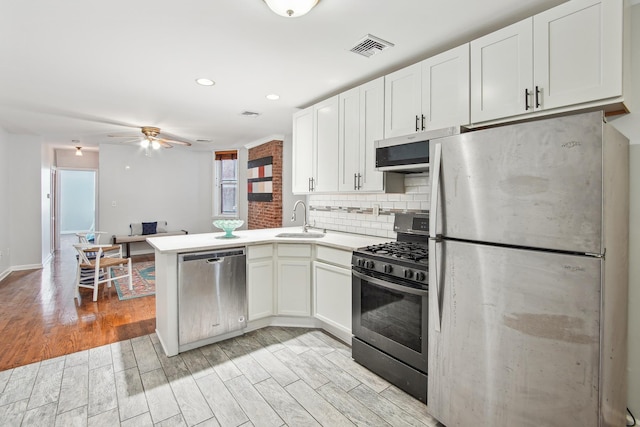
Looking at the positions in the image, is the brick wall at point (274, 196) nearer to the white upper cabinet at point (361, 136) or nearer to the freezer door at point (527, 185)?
the white upper cabinet at point (361, 136)

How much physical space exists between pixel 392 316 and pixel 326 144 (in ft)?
6.29

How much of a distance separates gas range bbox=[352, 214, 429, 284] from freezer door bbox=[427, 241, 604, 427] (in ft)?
0.80

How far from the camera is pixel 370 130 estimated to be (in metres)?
2.88

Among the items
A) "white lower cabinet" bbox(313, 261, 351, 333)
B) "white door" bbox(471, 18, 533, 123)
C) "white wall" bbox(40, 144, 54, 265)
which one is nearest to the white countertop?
"white lower cabinet" bbox(313, 261, 351, 333)

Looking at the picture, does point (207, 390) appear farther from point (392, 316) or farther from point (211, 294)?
point (392, 316)

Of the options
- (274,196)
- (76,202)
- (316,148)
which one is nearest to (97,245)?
(274,196)

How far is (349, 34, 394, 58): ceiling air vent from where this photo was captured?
228 centimetres

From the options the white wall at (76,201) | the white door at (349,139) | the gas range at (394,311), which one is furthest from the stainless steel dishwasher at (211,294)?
the white wall at (76,201)

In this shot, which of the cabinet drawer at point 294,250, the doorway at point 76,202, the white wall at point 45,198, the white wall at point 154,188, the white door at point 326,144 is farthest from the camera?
the doorway at point 76,202

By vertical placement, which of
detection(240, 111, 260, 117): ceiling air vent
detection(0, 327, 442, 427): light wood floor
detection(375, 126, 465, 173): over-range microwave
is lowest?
detection(0, 327, 442, 427): light wood floor

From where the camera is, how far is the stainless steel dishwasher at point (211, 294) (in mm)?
2689

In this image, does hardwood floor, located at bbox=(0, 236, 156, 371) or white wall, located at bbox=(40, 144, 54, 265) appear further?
white wall, located at bbox=(40, 144, 54, 265)

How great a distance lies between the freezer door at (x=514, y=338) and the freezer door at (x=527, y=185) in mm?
82

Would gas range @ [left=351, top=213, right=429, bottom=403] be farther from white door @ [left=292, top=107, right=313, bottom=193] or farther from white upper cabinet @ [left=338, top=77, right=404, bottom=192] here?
white door @ [left=292, top=107, right=313, bottom=193]
